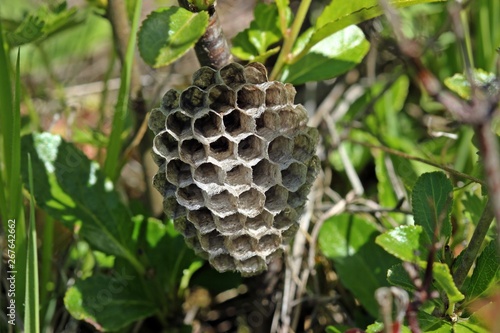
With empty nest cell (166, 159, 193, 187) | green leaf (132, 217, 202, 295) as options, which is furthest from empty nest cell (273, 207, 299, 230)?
green leaf (132, 217, 202, 295)

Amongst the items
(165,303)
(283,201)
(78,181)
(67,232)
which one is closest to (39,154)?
(78,181)

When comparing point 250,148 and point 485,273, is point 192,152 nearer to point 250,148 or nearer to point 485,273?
point 250,148

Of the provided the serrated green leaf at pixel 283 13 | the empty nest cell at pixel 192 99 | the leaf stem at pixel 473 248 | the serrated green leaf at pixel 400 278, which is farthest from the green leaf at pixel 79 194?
the leaf stem at pixel 473 248

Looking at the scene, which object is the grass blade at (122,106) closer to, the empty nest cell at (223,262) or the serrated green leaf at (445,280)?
the empty nest cell at (223,262)

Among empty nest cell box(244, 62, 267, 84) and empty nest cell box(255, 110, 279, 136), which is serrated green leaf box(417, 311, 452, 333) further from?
empty nest cell box(244, 62, 267, 84)

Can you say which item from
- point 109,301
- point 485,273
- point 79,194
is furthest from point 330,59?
point 109,301
